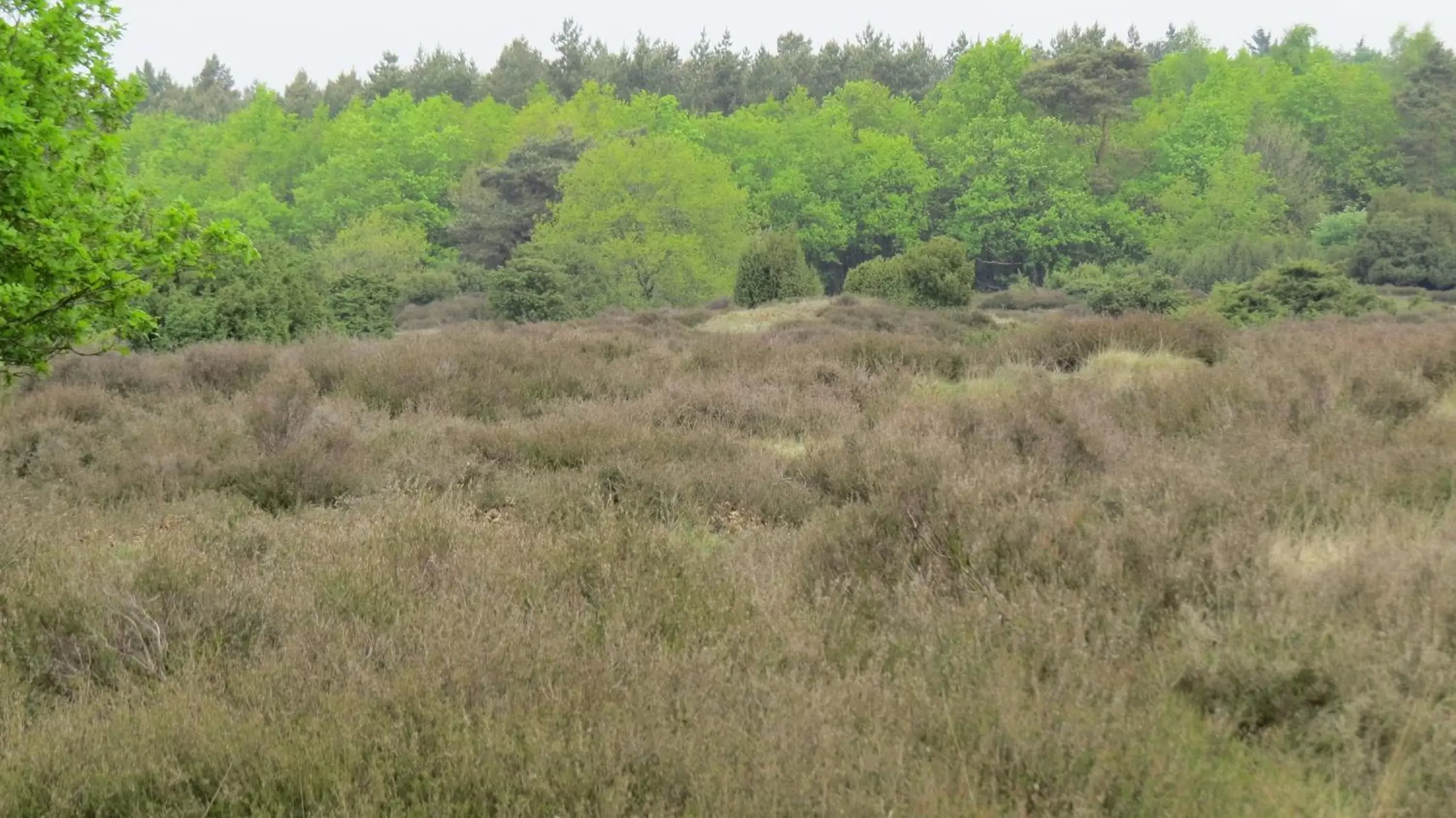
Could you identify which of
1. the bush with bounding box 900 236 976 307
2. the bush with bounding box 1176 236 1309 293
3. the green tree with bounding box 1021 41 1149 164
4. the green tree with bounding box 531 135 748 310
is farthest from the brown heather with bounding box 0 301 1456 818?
the green tree with bounding box 1021 41 1149 164

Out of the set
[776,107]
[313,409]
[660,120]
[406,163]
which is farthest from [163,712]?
[776,107]

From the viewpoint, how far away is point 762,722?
9.03 feet

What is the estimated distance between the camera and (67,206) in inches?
186

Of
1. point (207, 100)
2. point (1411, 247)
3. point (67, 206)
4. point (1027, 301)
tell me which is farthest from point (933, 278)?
point (207, 100)

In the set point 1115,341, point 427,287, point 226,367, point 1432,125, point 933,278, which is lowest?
point 1115,341

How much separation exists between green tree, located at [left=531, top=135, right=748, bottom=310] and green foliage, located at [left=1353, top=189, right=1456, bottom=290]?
2030cm

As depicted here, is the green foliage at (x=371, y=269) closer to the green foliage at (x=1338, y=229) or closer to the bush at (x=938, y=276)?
the bush at (x=938, y=276)

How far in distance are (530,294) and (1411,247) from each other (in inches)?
1038

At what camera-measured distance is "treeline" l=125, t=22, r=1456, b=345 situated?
35.2m

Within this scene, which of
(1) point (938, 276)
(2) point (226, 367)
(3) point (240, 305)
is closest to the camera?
(2) point (226, 367)

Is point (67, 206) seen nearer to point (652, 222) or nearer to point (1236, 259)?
point (652, 222)

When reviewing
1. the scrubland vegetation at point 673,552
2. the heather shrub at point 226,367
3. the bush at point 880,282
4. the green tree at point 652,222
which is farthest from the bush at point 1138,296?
the green tree at point 652,222

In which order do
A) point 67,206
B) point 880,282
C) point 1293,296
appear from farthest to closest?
point 880,282
point 1293,296
point 67,206

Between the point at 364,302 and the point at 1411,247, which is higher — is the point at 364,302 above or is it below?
above
